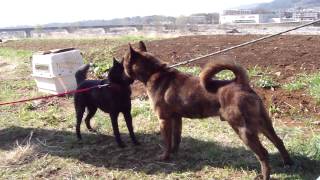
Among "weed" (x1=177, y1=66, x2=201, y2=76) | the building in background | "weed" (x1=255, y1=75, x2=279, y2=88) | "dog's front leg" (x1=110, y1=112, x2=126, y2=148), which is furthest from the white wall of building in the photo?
"dog's front leg" (x1=110, y1=112, x2=126, y2=148)

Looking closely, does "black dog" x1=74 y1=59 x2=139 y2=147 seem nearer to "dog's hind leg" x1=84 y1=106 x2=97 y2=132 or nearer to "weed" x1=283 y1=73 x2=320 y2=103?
"dog's hind leg" x1=84 y1=106 x2=97 y2=132

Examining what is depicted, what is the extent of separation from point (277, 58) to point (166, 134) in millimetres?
5248

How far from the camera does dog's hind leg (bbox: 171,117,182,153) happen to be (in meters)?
5.56

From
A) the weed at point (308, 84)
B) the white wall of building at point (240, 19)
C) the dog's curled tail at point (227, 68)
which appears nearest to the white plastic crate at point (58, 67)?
the weed at point (308, 84)

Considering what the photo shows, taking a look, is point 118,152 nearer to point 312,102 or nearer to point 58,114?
point 58,114

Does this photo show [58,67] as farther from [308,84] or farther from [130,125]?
[308,84]

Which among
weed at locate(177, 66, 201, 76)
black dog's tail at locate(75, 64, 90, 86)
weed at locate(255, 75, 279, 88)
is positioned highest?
black dog's tail at locate(75, 64, 90, 86)

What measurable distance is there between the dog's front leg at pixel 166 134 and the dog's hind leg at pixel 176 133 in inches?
6.8

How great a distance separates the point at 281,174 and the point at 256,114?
0.84m

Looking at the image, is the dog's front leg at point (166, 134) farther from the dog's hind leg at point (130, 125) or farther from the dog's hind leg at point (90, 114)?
the dog's hind leg at point (90, 114)

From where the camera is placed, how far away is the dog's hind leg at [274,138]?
15.1 feet

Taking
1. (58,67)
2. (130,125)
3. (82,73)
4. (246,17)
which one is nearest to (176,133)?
(130,125)

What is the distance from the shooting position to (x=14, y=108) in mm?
8789

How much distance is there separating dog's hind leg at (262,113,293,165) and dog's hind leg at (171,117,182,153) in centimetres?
126
